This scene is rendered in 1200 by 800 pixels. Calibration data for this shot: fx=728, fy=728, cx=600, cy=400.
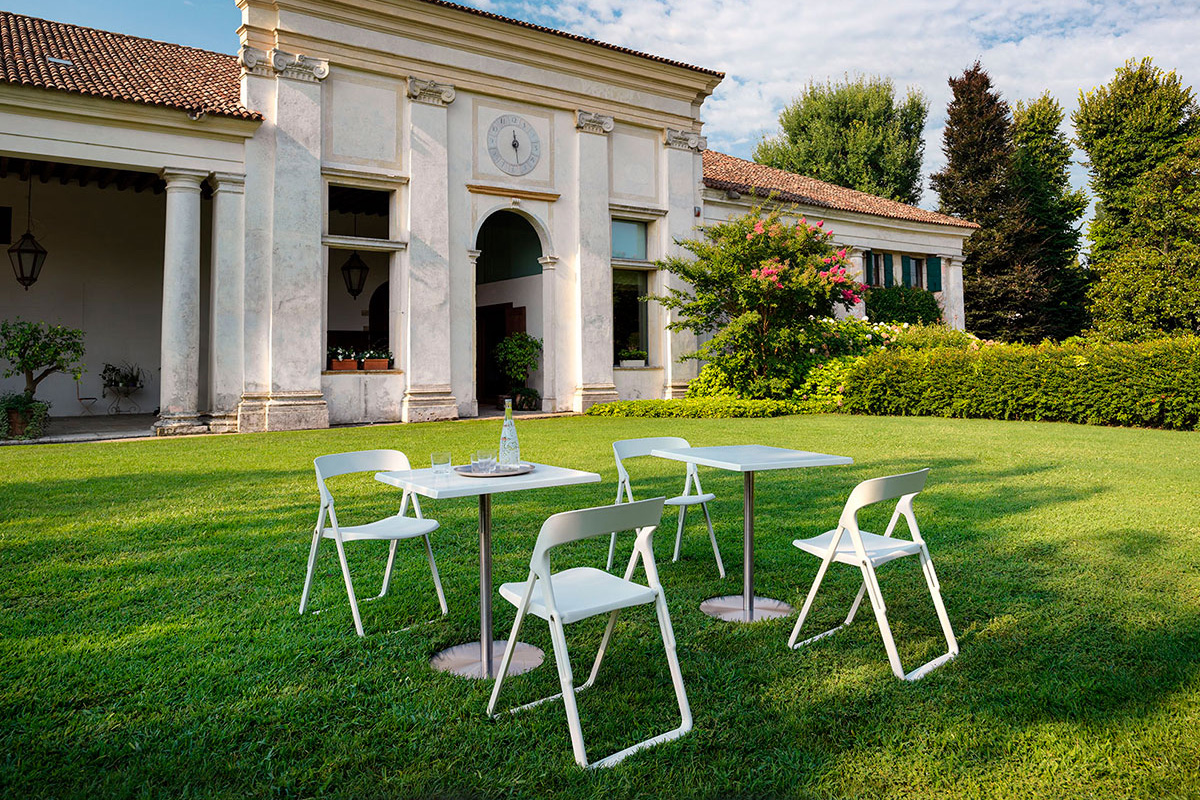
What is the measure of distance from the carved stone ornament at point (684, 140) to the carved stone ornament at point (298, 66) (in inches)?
323

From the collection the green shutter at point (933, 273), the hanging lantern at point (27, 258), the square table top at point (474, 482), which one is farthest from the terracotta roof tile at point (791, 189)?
the square table top at point (474, 482)

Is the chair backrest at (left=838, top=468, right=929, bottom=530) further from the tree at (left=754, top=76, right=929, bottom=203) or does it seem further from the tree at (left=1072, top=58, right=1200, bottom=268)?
the tree at (left=754, top=76, right=929, bottom=203)

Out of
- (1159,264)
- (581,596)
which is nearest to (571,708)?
(581,596)

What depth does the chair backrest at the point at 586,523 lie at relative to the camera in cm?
240

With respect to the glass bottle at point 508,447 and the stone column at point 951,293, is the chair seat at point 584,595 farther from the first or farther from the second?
the stone column at point 951,293

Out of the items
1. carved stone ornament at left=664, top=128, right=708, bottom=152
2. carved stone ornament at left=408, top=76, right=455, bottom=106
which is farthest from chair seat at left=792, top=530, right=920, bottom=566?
carved stone ornament at left=664, top=128, right=708, bottom=152

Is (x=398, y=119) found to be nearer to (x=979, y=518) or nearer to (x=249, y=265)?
(x=249, y=265)

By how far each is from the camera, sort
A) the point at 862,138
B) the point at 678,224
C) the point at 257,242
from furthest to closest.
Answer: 1. the point at 862,138
2. the point at 678,224
3. the point at 257,242

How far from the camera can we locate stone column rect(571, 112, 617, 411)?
55.1 ft

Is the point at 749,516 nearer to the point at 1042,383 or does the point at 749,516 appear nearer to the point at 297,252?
the point at 297,252

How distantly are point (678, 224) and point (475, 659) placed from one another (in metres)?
16.3

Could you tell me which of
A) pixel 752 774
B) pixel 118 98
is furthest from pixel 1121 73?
pixel 752 774

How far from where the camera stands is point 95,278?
16.3 meters

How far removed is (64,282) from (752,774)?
1869 cm
